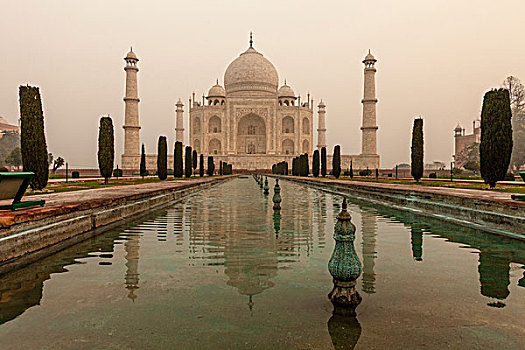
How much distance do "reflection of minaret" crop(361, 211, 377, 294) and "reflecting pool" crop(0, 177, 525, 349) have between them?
22 millimetres

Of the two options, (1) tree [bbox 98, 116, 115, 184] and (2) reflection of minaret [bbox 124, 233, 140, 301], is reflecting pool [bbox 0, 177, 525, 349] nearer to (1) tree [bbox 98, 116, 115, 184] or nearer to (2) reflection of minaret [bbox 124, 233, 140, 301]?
(2) reflection of minaret [bbox 124, 233, 140, 301]

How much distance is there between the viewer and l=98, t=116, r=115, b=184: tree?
18.4m

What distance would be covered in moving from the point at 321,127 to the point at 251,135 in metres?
10.9

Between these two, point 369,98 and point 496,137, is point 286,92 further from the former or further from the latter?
point 496,137

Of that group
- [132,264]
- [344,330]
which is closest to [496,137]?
[132,264]

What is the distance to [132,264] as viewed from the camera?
3.84m

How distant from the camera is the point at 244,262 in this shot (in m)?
3.91

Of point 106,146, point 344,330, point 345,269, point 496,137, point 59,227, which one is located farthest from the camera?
point 106,146

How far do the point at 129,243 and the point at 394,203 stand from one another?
7400mm

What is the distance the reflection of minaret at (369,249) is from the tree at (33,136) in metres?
9.42

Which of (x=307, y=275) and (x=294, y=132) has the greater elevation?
(x=294, y=132)

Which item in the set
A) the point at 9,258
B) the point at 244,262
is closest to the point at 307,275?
the point at 244,262

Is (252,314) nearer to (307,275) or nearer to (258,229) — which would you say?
(307,275)

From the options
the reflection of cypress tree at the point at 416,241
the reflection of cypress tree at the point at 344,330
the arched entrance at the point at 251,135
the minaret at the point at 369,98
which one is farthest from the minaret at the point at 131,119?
the reflection of cypress tree at the point at 344,330
